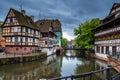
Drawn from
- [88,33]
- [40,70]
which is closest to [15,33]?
[40,70]

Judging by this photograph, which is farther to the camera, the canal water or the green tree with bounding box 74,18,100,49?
the green tree with bounding box 74,18,100,49

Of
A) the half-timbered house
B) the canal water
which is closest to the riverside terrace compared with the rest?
the canal water

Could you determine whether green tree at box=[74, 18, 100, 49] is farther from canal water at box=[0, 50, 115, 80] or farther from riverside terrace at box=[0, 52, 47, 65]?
canal water at box=[0, 50, 115, 80]

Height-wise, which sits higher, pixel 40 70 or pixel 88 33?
pixel 88 33

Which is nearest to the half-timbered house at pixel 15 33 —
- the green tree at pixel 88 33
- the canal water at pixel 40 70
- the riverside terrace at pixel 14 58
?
the riverside terrace at pixel 14 58

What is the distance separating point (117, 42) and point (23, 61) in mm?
17568

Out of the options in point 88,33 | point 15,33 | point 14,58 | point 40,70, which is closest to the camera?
point 40,70

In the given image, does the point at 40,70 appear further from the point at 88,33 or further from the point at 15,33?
the point at 88,33

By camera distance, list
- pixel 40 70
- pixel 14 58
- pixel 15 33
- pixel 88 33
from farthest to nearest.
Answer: pixel 88 33
pixel 15 33
pixel 14 58
pixel 40 70

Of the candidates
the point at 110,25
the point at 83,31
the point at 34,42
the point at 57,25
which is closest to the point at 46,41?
the point at 34,42

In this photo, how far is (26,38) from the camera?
135ft

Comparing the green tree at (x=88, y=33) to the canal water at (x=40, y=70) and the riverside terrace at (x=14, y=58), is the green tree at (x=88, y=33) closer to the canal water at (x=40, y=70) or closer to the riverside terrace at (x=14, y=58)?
the riverside terrace at (x=14, y=58)

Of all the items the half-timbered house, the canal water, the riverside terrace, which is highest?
the half-timbered house

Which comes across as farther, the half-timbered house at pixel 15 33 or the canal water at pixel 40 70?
the half-timbered house at pixel 15 33
